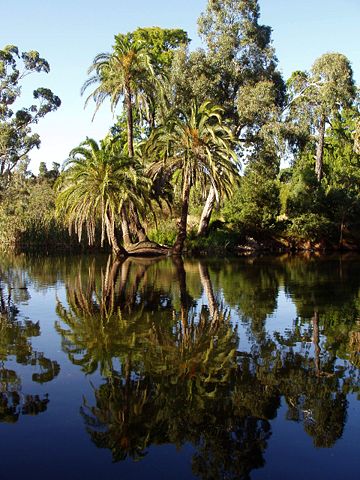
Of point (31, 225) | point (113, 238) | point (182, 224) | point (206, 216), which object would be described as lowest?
point (113, 238)

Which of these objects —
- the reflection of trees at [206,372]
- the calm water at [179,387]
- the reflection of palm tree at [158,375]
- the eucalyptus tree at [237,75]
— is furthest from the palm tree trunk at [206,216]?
the reflection of palm tree at [158,375]

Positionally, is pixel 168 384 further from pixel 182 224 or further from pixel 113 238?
pixel 182 224

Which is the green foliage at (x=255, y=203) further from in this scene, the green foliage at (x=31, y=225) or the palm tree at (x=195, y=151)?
the green foliage at (x=31, y=225)

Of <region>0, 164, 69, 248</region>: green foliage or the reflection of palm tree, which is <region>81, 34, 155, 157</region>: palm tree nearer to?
<region>0, 164, 69, 248</region>: green foliage

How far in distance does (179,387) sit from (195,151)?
23.1 meters

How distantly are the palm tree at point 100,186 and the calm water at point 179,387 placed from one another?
13383 millimetres

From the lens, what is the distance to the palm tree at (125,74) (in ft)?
99.8

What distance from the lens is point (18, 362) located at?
866 centimetres

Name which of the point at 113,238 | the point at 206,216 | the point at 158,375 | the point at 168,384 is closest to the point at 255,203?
the point at 206,216

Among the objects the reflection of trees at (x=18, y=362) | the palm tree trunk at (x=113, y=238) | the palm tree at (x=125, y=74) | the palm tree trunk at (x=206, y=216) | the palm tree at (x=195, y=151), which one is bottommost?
the reflection of trees at (x=18, y=362)

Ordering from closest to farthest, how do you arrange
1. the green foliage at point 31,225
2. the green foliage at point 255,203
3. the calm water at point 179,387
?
1. the calm water at point 179,387
2. the green foliage at point 255,203
3. the green foliage at point 31,225

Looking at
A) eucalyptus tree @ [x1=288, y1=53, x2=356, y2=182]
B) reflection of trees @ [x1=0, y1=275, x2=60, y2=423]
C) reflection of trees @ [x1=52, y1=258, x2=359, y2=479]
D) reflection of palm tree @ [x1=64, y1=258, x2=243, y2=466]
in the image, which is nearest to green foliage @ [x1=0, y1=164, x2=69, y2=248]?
eucalyptus tree @ [x1=288, y1=53, x2=356, y2=182]

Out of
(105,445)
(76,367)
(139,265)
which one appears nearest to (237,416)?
(105,445)

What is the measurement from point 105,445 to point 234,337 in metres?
4.81
